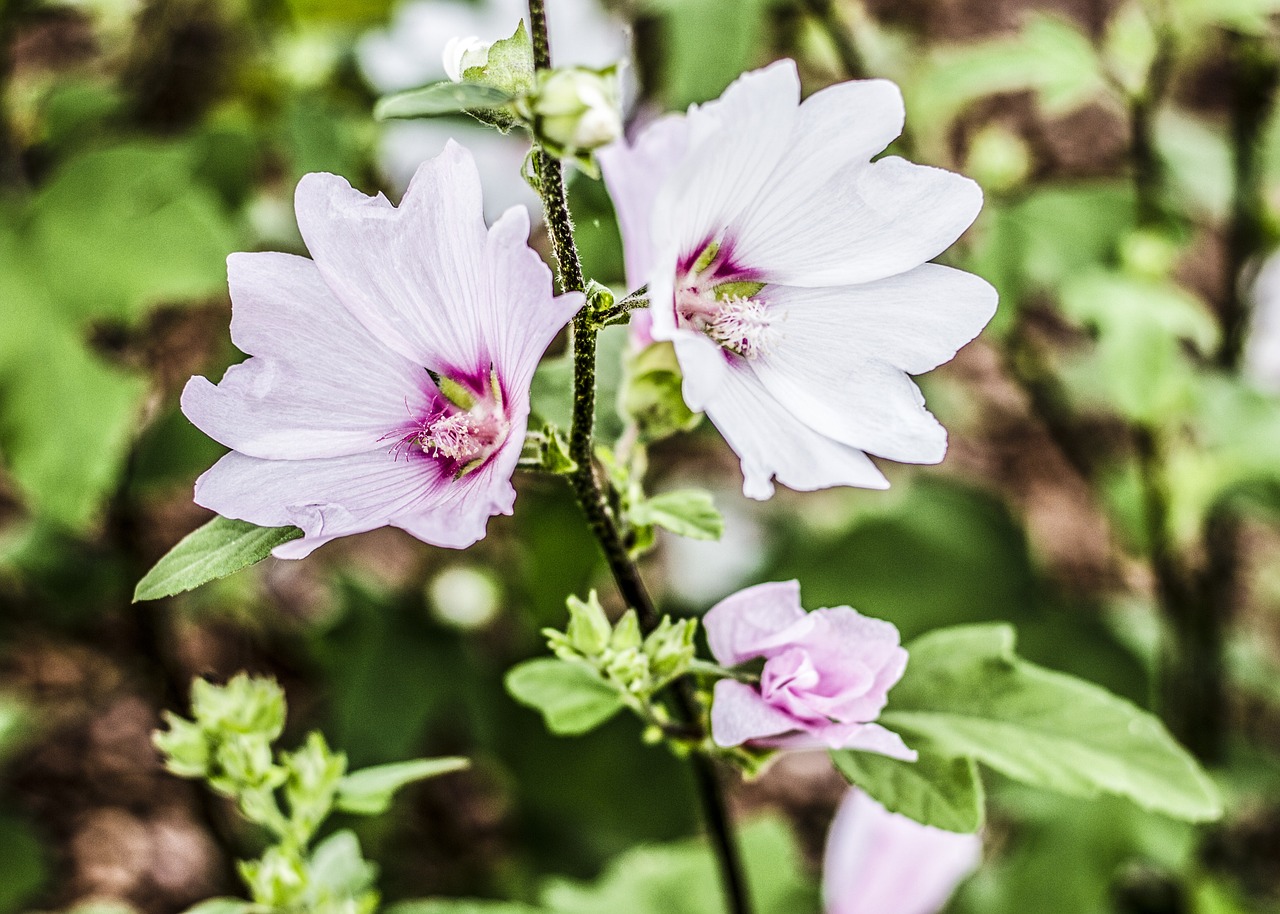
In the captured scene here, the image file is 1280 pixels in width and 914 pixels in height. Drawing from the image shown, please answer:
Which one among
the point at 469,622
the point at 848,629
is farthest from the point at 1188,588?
the point at 848,629

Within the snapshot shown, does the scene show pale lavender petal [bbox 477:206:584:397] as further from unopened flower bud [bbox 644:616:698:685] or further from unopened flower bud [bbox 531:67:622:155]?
unopened flower bud [bbox 644:616:698:685]

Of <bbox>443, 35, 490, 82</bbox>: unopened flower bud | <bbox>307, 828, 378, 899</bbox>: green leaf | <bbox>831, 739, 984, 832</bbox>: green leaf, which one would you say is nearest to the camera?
<bbox>443, 35, 490, 82</bbox>: unopened flower bud

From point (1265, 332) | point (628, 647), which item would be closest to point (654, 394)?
point (628, 647)

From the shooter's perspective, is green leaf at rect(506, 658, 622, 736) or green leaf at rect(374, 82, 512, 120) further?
green leaf at rect(506, 658, 622, 736)

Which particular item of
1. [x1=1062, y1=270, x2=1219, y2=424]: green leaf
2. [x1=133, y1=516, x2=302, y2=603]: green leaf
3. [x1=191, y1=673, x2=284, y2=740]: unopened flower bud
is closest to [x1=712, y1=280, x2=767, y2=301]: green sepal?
[x1=133, y1=516, x2=302, y2=603]: green leaf

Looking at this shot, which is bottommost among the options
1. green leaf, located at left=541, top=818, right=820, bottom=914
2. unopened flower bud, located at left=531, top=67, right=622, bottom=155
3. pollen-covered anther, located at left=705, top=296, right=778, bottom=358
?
green leaf, located at left=541, top=818, right=820, bottom=914

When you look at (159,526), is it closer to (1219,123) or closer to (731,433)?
(731,433)

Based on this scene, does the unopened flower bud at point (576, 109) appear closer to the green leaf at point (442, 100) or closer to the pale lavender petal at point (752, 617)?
the green leaf at point (442, 100)
